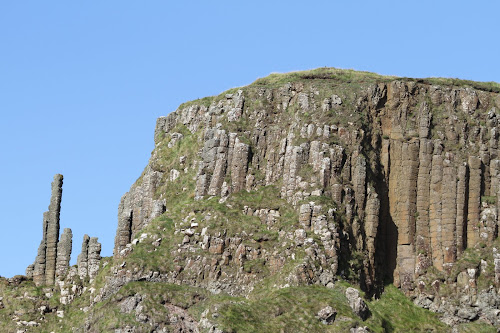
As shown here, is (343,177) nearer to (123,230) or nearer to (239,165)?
(239,165)

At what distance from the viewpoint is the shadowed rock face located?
6019 inches

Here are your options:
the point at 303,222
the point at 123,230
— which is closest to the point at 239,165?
the point at 303,222

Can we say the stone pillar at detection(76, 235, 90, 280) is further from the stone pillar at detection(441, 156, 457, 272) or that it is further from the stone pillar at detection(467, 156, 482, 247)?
the stone pillar at detection(467, 156, 482, 247)

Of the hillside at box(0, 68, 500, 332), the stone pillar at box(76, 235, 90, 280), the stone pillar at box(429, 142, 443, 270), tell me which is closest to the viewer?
the hillside at box(0, 68, 500, 332)

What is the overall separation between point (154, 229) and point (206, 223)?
513 cm

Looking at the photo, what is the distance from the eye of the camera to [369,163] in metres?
156

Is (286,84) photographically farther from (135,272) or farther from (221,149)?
(135,272)

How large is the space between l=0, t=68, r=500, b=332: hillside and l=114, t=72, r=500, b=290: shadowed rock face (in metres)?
0.16

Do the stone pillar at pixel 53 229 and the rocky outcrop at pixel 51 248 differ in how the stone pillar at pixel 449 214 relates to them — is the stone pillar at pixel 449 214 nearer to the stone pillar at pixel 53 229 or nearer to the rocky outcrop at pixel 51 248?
the rocky outcrop at pixel 51 248

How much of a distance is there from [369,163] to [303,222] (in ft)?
36.5

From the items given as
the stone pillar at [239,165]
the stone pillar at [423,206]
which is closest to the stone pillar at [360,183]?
the stone pillar at [423,206]

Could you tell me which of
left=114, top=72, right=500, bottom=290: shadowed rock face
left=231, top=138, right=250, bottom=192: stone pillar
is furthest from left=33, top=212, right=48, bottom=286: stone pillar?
left=231, top=138, right=250, bottom=192: stone pillar

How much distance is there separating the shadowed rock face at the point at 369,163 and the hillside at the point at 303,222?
0.53 ft

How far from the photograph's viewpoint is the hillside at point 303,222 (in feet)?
473
